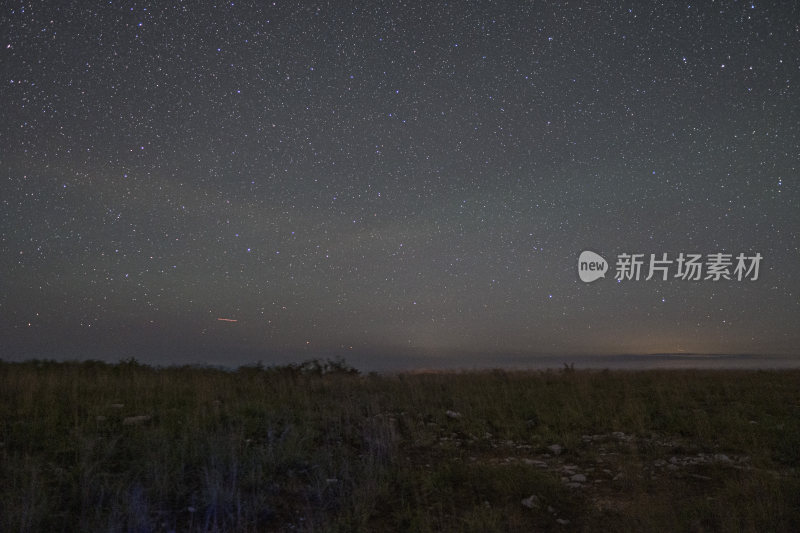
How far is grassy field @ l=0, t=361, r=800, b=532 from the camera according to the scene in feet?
16.1

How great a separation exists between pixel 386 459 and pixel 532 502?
200 cm

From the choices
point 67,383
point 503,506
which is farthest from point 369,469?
point 67,383

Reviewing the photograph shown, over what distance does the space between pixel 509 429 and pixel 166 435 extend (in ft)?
16.7

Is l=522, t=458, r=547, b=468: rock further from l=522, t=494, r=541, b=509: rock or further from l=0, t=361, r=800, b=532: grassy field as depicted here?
l=522, t=494, r=541, b=509: rock

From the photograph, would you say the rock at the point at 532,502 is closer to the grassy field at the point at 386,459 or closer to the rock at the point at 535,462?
the grassy field at the point at 386,459

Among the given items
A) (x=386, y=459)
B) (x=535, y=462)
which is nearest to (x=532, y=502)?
(x=535, y=462)

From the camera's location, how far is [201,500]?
5.11 metres

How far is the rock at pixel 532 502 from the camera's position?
17.4 ft

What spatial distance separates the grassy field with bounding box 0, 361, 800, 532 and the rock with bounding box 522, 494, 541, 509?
0.05 feet

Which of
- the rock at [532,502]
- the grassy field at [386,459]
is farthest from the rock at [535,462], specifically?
the rock at [532,502]

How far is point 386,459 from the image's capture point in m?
6.71

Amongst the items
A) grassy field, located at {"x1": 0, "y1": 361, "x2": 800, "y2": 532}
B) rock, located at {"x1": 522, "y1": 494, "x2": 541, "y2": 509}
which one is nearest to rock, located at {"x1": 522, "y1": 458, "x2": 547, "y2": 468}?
grassy field, located at {"x1": 0, "y1": 361, "x2": 800, "y2": 532}

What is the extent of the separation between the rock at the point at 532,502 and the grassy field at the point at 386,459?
0.7 inches

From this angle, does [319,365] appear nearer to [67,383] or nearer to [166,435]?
[67,383]
